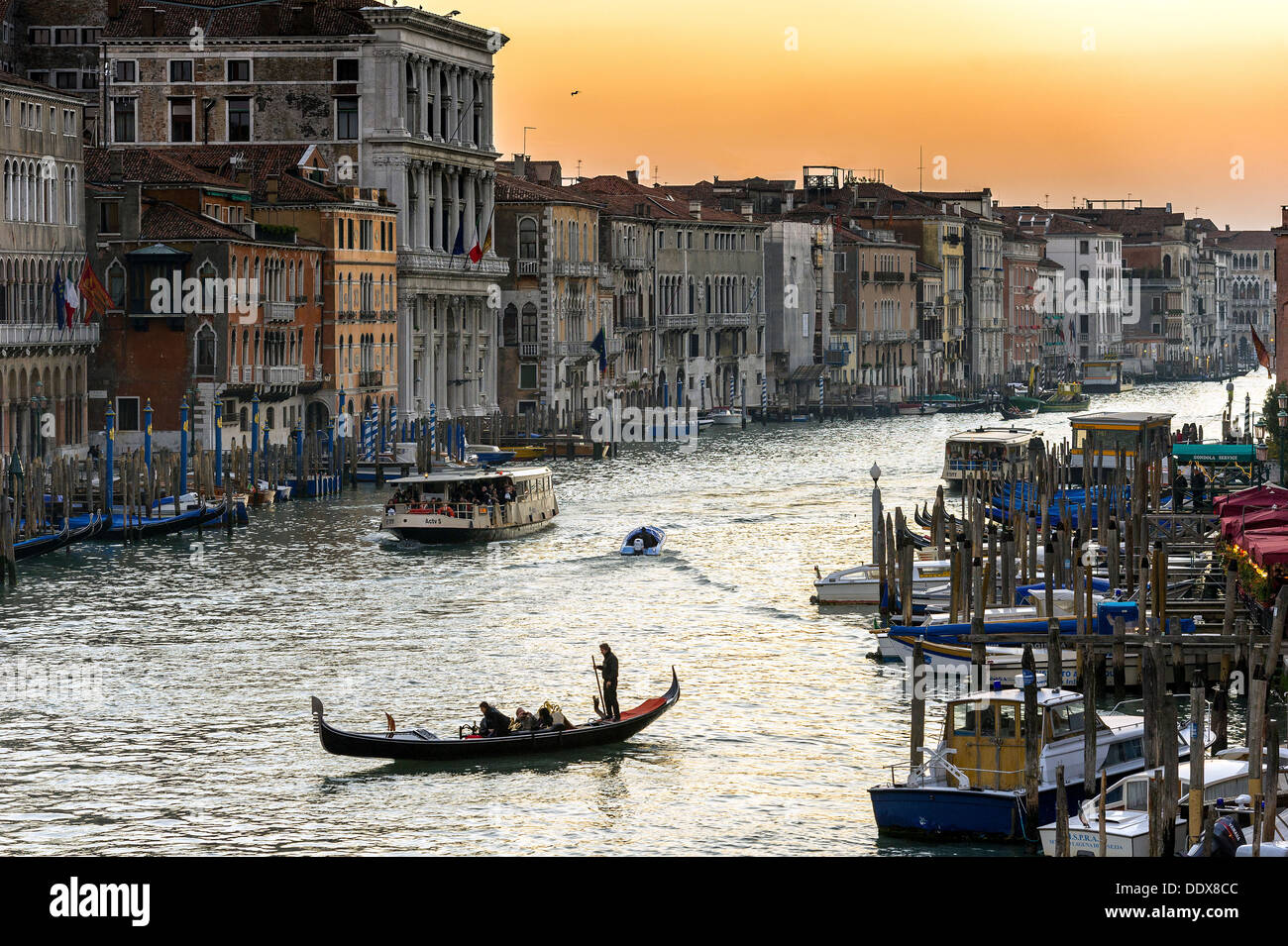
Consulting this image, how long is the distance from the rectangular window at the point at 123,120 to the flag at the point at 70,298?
2031 cm

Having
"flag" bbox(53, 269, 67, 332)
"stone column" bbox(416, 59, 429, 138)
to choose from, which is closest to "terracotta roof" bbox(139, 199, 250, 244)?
"flag" bbox(53, 269, 67, 332)

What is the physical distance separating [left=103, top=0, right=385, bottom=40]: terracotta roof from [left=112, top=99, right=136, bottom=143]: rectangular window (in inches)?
72.7

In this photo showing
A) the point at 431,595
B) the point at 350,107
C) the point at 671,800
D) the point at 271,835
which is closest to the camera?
the point at 271,835

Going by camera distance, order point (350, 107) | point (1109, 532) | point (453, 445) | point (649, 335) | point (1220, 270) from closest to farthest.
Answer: point (1109, 532) < point (453, 445) < point (350, 107) < point (649, 335) < point (1220, 270)

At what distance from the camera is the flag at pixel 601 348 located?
225 ft

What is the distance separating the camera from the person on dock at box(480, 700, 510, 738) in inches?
738

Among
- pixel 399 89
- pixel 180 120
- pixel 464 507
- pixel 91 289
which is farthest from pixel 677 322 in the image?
pixel 464 507

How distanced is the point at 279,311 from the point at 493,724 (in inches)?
1317

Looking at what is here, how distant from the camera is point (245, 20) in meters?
62.8

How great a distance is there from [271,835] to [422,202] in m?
48.4
